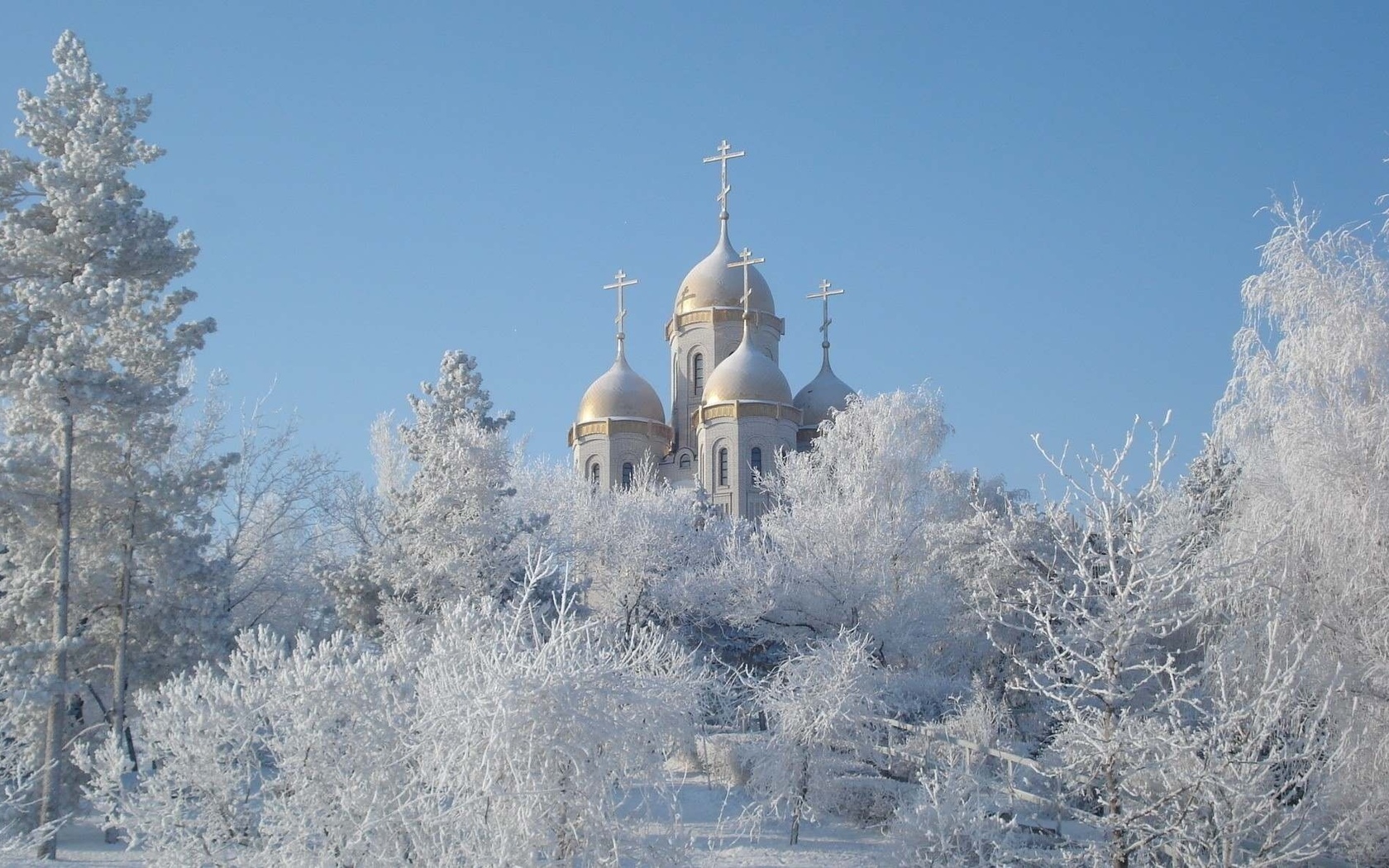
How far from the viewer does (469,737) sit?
7762 millimetres

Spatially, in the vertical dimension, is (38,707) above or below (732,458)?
below

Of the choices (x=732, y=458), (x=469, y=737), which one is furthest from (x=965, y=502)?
(x=469, y=737)

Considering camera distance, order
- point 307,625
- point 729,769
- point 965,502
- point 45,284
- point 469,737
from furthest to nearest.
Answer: point 965,502, point 307,625, point 729,769, point 45,284, point 469,737

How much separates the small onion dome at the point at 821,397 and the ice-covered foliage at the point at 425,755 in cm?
3419

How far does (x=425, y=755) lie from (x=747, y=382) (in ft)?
115

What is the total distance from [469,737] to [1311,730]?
6.48 meters

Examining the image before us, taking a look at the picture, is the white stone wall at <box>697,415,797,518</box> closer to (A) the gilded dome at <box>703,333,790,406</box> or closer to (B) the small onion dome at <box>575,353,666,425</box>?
(A) the gilded dome at <box>703,333,790,406</box>

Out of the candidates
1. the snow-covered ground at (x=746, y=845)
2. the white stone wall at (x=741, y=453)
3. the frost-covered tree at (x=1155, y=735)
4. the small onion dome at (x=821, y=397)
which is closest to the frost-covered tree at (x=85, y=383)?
the snow-covered ground at (x=746, y=845)

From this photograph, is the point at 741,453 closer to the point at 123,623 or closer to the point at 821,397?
the point at 821,397

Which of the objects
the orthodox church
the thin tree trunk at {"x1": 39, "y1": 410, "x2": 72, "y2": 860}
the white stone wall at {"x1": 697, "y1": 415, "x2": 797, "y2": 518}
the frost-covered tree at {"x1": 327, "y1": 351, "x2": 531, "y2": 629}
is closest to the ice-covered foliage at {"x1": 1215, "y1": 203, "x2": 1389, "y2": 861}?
the frost-covered tree at {"x1": 327, "y1": 351, "x2": 531, "y2": 629}

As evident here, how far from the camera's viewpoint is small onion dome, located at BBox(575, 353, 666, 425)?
45188 millimetres

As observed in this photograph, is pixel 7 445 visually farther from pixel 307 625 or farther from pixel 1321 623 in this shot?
pixel 1321 623

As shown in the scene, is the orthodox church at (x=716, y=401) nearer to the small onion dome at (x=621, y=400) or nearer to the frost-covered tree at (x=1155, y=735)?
the small onion dome at (x=621, y=400)

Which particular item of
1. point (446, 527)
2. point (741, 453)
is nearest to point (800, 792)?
point (446, 527)
